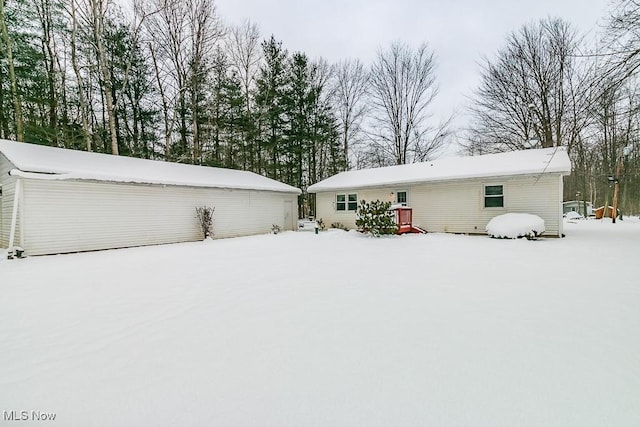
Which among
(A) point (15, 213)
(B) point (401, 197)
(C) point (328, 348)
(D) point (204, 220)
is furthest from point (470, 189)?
(A) point (15, 213)

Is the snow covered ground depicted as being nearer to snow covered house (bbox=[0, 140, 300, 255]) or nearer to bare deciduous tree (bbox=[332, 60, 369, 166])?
snow covered house (bbox=[0, 140, 300, 255])

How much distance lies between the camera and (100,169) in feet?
31.7

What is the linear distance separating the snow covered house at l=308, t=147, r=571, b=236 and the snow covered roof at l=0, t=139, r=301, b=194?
219 inches

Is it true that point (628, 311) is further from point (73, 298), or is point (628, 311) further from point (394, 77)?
point (394, 77)

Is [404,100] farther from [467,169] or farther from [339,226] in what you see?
[339,226]

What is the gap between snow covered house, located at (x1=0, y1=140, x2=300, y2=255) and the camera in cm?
812

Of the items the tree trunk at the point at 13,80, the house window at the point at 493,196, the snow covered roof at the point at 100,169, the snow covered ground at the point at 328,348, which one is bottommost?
the snow covered ground at the point at 328,348

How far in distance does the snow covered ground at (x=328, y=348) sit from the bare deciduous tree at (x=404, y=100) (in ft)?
60.7

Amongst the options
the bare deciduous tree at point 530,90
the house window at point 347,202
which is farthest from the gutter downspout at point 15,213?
the bare deciduous tree at point 530,90

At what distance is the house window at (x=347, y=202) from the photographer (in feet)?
51.0

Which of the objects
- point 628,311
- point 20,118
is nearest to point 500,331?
point 628,311

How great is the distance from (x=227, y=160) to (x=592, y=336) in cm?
2005

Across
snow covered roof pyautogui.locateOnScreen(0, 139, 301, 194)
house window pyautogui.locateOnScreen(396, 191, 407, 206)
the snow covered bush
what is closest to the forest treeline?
snow covered roof pyautogui.locateOnScreen(0, 139, 301, 194)

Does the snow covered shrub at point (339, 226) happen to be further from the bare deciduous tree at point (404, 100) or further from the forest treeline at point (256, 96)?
the bare deciduous tree at point (404, 100)
